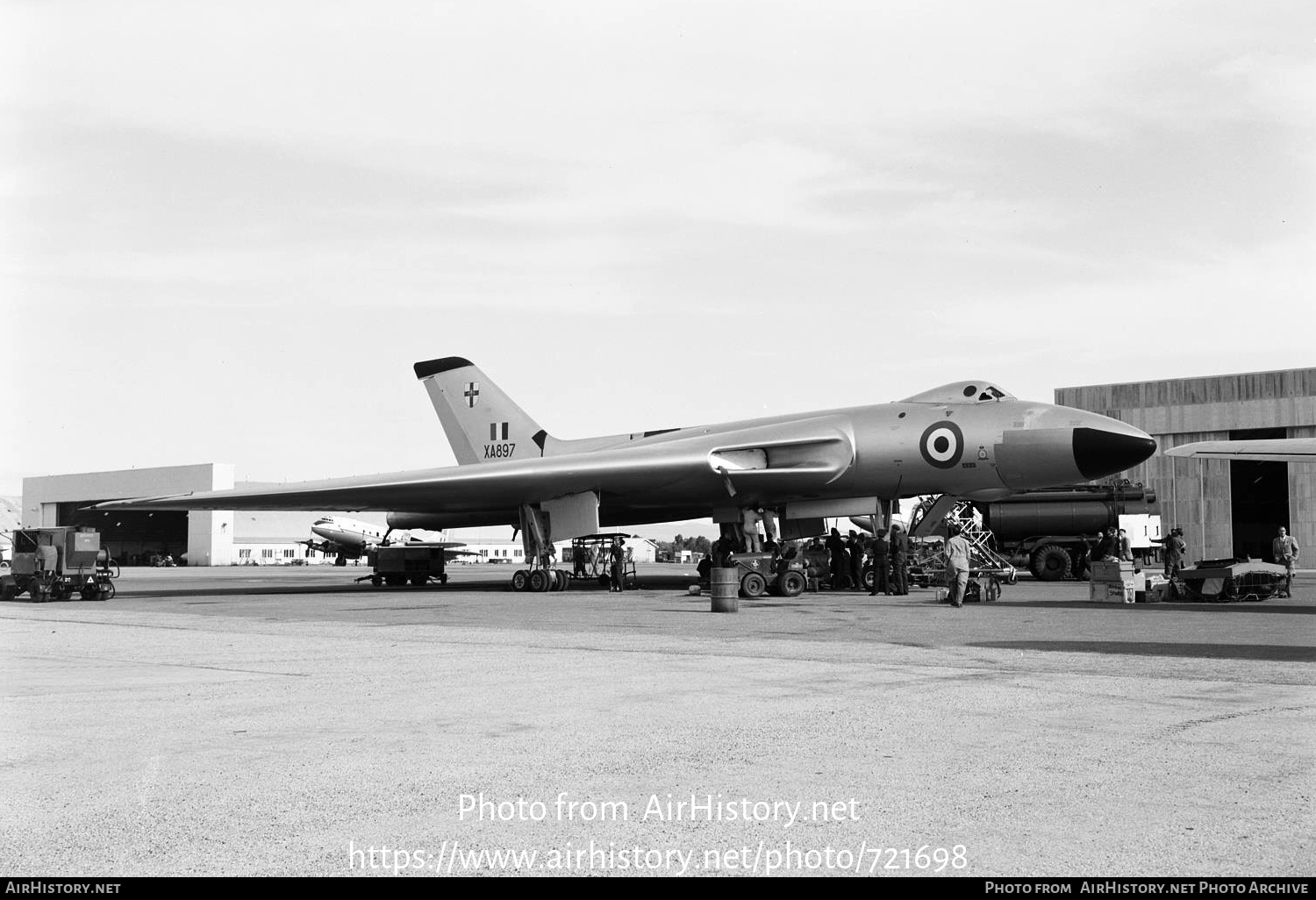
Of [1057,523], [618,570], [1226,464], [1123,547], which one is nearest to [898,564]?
[618,570]

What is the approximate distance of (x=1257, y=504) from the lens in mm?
48781

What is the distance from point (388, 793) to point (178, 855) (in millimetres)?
1005

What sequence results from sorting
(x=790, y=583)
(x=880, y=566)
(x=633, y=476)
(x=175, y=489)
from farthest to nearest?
(x=175, y=489) → (x=633, y=476) → (x=880, y=566) → (x=790, y=583)

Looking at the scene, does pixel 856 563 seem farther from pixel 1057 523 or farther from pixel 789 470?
pixel 1057 523

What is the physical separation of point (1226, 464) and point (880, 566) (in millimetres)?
30787

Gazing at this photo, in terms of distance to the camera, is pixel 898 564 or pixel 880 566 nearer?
pixel 880 566

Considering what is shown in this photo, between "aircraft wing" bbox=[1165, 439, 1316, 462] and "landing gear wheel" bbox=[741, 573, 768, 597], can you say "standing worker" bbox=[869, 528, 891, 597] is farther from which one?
"aircraft wing" bbox=[1165, 439, 1316, 462]

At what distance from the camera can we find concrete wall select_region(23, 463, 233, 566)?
76.2 m

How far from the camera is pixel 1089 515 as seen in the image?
32250 millimetres

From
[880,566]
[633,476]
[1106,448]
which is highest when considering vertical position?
[1106,448]

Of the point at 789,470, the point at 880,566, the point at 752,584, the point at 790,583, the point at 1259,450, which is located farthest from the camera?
the point at 789,470

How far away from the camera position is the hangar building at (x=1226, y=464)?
44406 millimetres

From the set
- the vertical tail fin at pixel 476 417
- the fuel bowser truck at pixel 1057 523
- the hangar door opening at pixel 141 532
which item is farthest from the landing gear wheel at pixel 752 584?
the hangar door opening at pixel 141 532

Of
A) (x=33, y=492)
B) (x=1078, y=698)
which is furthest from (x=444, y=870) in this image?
(x=33, y=492)
